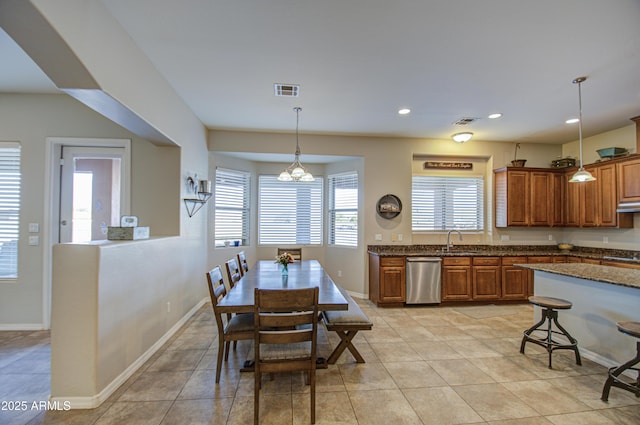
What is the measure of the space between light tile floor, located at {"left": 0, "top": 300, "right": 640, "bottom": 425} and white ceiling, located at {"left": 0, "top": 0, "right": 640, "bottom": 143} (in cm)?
273

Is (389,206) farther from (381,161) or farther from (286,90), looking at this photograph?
(286,90)

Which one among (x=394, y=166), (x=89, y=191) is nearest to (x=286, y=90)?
(x=394, y=166)

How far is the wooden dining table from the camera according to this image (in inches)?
88.0

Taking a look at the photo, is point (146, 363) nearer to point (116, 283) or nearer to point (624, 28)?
point (116, 283)

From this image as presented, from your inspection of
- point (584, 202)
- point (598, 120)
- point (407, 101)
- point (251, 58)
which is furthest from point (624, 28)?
point (584, 202)

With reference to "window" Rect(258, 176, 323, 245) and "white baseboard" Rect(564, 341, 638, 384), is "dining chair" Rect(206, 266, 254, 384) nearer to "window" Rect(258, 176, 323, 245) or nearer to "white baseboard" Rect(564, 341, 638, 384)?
"window" Rect(258, 176, 323, 245)

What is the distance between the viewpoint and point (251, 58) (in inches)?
106

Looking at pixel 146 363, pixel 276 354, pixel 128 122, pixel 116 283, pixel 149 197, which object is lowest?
pixel 146 363

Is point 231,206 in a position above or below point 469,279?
above

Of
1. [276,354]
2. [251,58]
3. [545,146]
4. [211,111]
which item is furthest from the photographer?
[545,146]

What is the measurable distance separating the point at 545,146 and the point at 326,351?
5.82 m

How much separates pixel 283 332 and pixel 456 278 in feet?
12.6

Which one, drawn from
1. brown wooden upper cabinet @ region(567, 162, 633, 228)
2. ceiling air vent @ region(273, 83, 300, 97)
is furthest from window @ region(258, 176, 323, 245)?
brown wooden upper cabinet @ region(567, 162, 633, 228)

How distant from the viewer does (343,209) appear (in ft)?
18.1
